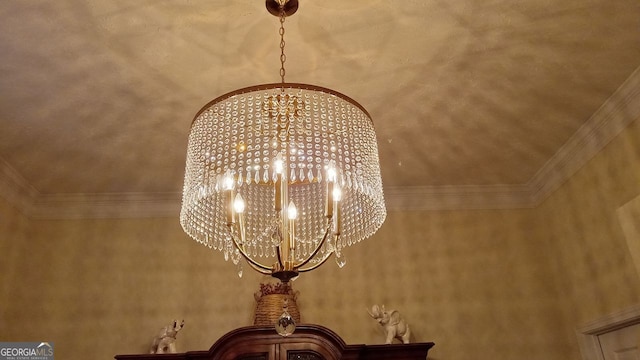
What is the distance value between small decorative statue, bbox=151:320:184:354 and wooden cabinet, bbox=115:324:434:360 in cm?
24

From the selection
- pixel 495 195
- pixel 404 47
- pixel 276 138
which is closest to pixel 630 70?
pixel 404 47

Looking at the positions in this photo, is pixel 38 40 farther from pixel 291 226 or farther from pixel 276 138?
pixel 291 226

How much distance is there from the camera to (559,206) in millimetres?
3154

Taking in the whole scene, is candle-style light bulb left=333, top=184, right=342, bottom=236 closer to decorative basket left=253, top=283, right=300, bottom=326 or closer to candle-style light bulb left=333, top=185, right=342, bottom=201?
candle-style light bulb left=333, top=185, right=342, bottom=201

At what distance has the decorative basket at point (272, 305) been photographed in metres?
2.79

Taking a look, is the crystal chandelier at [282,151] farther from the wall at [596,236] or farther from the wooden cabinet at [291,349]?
the wall at [596,236]

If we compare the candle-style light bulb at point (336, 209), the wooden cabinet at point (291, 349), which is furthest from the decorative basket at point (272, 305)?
the candle-style light bulb at point (336, 209)

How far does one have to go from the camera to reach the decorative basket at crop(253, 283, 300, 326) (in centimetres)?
279

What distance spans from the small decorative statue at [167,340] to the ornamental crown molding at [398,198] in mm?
833

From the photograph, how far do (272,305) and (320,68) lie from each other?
4.73 ft

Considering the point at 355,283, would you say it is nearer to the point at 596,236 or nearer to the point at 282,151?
the point at 596,236

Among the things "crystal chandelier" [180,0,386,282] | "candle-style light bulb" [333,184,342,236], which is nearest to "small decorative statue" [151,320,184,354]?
"crystal chandelier" [180,0,386,282]

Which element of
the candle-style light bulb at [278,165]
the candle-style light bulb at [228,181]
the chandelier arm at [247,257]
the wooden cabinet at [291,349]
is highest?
the candle-style light bulb at [278,165]

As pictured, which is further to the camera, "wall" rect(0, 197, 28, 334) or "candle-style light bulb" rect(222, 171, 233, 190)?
"wall" rect(0, 197, 28, 334)
